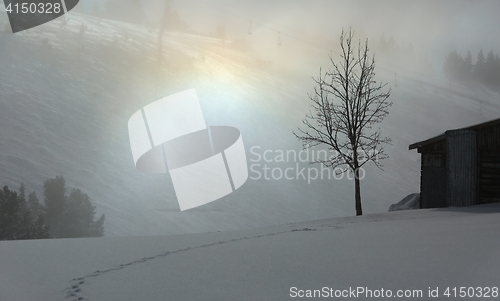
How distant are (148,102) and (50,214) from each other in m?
55.0

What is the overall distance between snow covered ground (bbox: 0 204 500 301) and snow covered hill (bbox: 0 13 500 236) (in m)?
45.3

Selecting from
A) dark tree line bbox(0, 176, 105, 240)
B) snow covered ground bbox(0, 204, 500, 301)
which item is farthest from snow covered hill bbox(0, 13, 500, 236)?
snow covered ground bbox(0, 204, 500, 301)

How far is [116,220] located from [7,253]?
167ft

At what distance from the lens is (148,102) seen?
107125mm

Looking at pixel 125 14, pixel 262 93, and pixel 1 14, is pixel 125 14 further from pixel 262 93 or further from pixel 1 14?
pixel 262 93

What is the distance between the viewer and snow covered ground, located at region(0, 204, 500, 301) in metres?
6.21

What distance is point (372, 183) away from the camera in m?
88.6

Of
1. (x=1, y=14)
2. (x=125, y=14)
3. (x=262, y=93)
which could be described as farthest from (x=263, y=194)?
(x=125, y=14)
